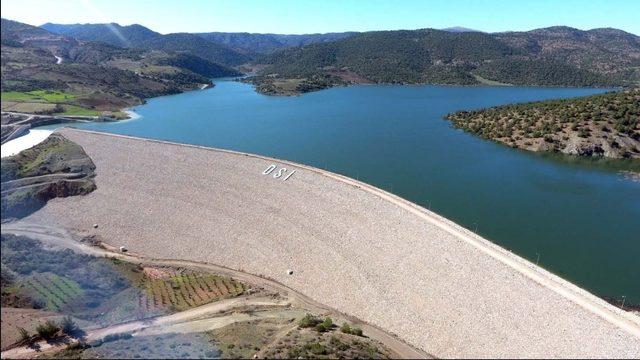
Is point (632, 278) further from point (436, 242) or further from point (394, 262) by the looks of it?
point (394, 262)

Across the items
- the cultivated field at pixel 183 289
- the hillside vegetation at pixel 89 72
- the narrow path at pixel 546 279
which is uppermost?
the hillside vegetation at pixel 89 72

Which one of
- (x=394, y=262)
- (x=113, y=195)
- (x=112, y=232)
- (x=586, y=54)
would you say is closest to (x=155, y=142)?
(x=113, y=195)

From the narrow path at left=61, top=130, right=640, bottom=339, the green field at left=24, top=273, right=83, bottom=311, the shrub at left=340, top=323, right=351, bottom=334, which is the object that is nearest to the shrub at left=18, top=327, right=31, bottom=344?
the green field at left=24, top=273, right=83, bottom=311

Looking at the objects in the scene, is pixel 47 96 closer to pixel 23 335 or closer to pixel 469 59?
pixel 23 335

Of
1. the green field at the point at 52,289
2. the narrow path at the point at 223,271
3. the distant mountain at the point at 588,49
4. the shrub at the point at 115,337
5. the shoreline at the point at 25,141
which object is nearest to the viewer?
the shrub at the point at 115,337

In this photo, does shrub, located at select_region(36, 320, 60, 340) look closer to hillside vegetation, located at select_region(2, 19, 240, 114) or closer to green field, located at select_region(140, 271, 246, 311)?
green field, located at select_region(140, 271, 246, 311)

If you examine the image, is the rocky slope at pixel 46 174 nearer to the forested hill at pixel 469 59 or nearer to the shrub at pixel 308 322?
the shrub at pixel 308 322

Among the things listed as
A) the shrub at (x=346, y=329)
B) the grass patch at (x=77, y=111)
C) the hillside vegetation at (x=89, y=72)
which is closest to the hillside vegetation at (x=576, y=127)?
the shrub at (x=346, y=329)
